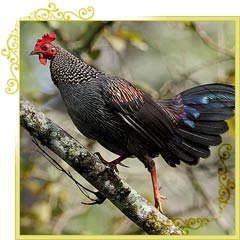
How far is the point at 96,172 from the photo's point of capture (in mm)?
2205

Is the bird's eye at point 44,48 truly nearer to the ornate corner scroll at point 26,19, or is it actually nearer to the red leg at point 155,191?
the ornate corner scroll at point 26,19

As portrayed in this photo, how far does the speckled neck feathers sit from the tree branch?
0.16 meters

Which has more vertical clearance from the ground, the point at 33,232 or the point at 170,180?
the point at 170,180

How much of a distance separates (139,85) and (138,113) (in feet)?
0.54

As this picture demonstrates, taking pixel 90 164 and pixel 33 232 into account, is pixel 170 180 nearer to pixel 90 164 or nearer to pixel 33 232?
pixel 90 164

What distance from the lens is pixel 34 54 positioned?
2.30 meters

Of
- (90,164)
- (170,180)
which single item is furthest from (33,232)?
(170,180)

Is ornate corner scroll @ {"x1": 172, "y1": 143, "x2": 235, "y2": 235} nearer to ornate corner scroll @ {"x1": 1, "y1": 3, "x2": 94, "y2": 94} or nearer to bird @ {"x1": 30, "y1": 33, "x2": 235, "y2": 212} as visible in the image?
bird @ {"x1": 30, "y1": 33, "x2": 235, "y2": 212}

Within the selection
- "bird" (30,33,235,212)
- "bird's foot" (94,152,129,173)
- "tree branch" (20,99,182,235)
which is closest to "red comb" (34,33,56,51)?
"bird" (30,33,235,212)

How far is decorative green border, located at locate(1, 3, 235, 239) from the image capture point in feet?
7.59

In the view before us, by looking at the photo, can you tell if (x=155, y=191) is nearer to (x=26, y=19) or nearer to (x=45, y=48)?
(x=45, y=48)

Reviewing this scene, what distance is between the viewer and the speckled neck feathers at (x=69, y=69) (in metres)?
2.24

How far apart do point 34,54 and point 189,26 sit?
0.62m

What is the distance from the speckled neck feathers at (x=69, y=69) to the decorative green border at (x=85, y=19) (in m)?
0.14
